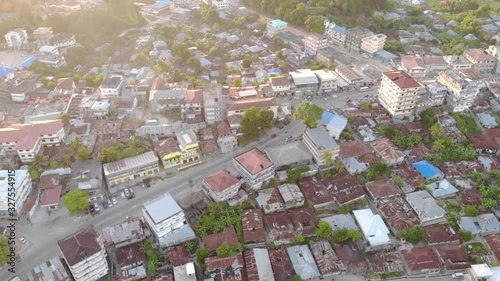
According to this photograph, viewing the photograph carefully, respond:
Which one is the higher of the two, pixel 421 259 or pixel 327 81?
pixel 327 81

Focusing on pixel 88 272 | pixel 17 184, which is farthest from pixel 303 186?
pixel 17 184

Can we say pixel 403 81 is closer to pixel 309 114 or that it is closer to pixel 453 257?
pixel 309 114

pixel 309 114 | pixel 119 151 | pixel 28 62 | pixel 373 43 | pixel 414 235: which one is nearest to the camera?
pixel 414 235

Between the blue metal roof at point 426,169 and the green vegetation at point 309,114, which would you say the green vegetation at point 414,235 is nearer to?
the blue metal roof at point 426,169

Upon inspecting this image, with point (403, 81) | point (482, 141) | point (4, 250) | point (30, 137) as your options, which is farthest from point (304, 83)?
point (4, 250)

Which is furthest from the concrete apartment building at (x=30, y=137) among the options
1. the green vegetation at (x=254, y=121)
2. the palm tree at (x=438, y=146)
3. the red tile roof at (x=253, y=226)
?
the palm tree at (x=438, y=146)

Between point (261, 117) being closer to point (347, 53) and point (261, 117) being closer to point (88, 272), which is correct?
point (88, 272)
